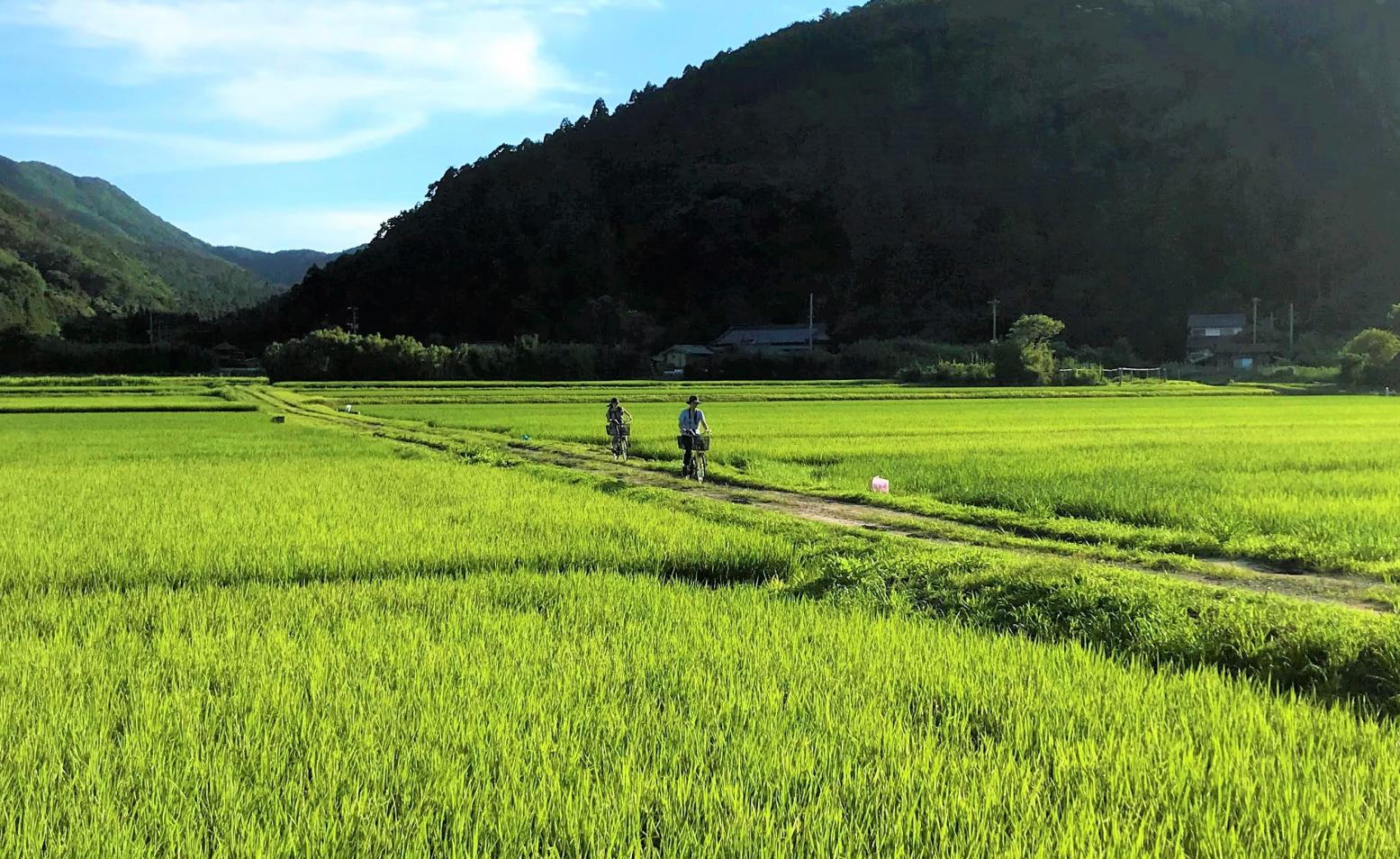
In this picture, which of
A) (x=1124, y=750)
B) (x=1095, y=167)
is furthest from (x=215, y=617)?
(x=1095, y=167)

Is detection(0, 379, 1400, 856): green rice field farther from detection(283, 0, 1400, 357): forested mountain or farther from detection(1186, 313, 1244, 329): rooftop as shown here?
detection(1186, 313, 1244, 329): rooftop

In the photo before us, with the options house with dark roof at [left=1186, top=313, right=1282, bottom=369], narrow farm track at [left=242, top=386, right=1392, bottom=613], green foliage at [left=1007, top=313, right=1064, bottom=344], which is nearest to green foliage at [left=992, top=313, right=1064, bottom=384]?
green foliage at [left=1007, top=313, right=1064, bottom=344]

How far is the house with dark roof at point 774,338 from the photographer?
9462 cm

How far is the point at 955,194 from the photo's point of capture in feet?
390

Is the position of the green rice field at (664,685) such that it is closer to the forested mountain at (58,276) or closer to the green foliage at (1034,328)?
the green foliage at (1034,328)

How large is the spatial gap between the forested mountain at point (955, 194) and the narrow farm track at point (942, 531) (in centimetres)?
8347

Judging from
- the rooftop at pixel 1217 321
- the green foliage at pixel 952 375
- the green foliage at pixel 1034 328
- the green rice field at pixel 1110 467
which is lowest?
the green rice field at pixel 1110 467

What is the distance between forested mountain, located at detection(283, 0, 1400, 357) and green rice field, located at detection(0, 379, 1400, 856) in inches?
3610

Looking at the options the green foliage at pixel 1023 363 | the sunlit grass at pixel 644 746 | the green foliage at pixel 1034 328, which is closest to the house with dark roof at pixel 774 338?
the green foliage at pixel 1034 328

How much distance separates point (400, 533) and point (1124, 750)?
6356 mm

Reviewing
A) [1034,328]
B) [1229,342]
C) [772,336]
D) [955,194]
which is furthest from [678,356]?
[1229,342]

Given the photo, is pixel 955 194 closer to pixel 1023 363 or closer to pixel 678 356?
pixel 678 356

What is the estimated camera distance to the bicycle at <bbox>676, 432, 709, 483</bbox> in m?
13.8

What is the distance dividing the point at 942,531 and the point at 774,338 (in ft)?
293
